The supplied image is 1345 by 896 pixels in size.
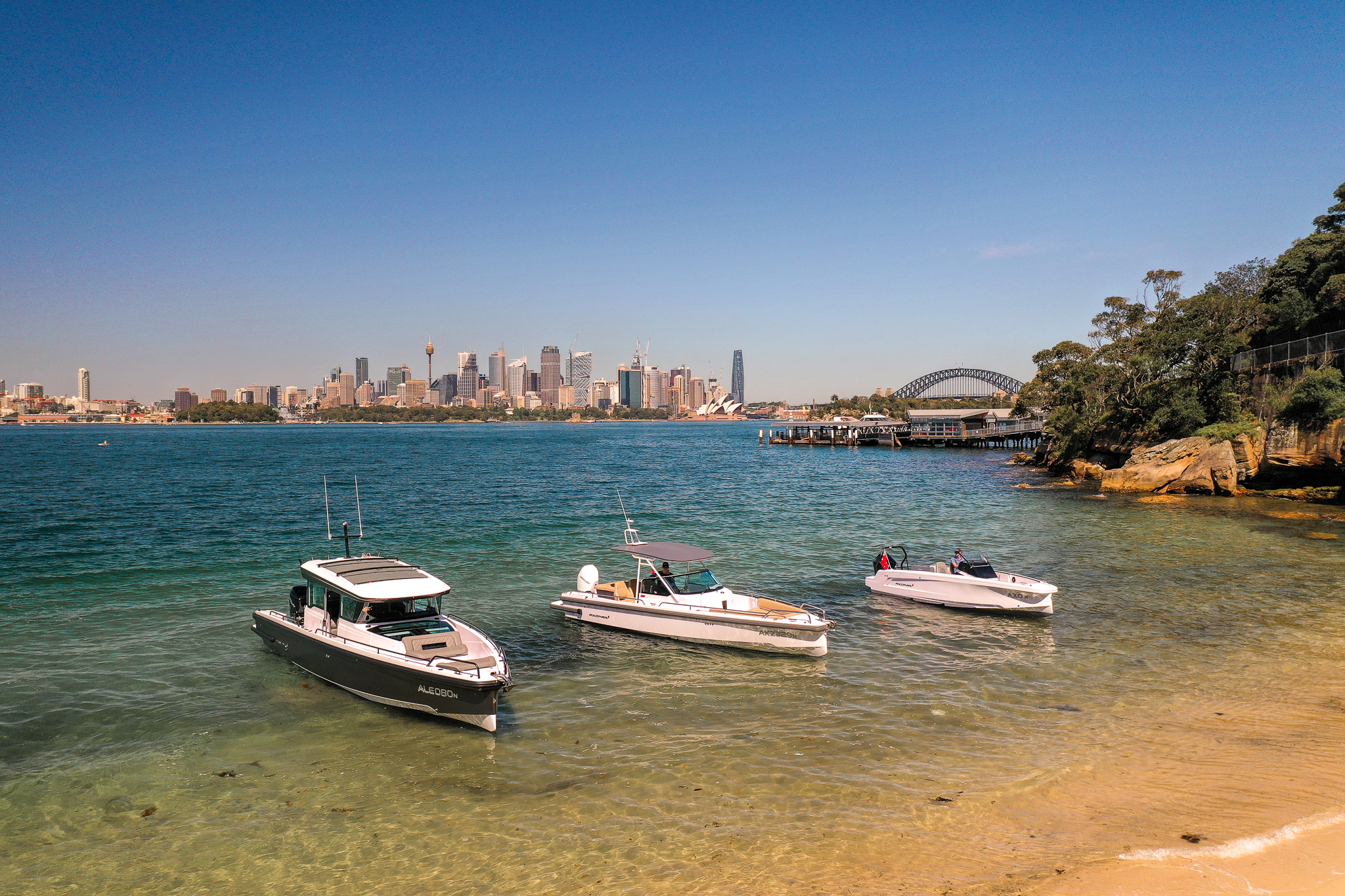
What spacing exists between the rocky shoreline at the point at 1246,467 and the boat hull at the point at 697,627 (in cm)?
3351

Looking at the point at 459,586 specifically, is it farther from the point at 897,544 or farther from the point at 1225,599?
the point at 1225,599

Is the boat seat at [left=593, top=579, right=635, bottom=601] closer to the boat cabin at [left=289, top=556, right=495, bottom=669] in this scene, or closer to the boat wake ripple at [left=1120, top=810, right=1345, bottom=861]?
the boat cabin at [left=289, top=556, right=495, bottom=669]

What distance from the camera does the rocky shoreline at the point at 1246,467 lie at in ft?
117

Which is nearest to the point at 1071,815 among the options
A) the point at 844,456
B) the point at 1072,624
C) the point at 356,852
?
the point at 356,852

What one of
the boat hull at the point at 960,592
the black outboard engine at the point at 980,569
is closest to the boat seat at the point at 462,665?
the boat hull at the point at 960,592

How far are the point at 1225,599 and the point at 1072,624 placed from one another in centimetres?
545

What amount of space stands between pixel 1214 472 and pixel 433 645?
151 feet

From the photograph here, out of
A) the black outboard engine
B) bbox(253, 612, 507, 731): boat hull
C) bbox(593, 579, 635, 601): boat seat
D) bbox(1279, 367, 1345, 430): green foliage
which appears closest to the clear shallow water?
bbox(253, 612, 507, 731): boat hull

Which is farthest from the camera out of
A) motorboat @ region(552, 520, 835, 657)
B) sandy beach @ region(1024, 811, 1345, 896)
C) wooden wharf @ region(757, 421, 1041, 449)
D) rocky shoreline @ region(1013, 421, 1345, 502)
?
wooden wharf @ region(757, 421, 1041, 449)

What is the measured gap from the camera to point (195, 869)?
27.3ft

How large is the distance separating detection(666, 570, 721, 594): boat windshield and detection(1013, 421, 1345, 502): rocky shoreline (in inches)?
1340

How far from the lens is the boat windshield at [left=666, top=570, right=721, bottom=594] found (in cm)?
1728

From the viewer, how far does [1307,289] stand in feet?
159

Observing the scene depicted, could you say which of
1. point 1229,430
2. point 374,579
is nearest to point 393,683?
point 374,579
